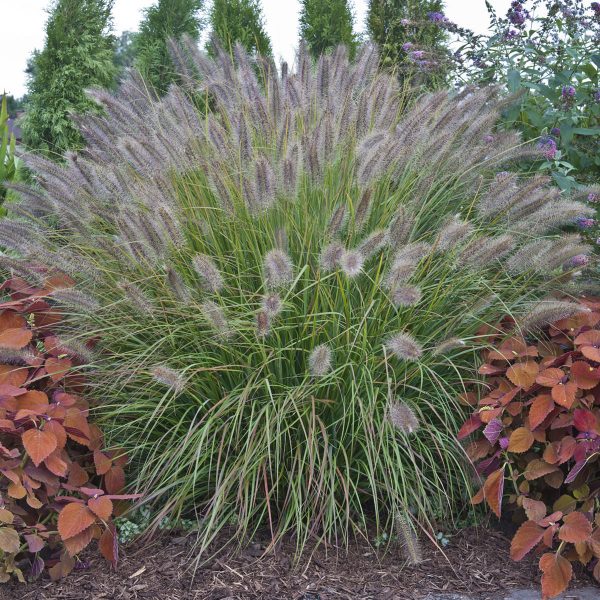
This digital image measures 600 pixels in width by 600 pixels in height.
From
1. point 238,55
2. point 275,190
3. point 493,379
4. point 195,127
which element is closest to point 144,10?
point 238,55

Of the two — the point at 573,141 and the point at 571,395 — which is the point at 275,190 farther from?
the point at 573,141

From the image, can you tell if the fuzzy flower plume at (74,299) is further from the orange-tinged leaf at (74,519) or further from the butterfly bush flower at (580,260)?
the butterfly bush flower at (580,260)

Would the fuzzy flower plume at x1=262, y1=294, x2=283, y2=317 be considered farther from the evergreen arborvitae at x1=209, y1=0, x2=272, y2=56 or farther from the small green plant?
the evergreen arborvitae at x1=209, y1=0, x2=272, y2=56

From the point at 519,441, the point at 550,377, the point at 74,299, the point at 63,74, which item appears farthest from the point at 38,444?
the point at 63,74

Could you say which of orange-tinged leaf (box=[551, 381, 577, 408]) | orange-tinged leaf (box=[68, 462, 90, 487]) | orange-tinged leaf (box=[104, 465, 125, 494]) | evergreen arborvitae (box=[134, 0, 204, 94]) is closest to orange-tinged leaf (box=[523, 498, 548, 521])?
orange-tinged leaf (box=[551, 381, 577, 408])

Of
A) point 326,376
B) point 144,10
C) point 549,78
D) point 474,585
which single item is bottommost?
point 474,585

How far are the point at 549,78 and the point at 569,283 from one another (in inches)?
67.1

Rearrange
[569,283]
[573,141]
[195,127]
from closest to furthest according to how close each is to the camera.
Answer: [569,283], [195,127], [573,141]

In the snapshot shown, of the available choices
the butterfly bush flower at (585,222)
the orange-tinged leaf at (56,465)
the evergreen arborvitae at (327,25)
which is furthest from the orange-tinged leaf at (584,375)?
the evergreen arborvitae at (327,25)

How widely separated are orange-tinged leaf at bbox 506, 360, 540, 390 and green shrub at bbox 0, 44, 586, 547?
0.21 meters

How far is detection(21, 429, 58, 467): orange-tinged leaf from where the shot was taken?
2708 mm

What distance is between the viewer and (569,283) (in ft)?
11.1

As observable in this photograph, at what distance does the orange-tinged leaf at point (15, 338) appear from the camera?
3079mm

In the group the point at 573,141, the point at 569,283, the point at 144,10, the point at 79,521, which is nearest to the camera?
the point at 79,521
